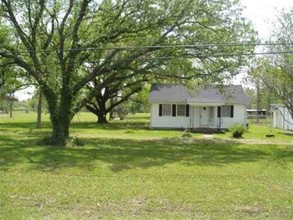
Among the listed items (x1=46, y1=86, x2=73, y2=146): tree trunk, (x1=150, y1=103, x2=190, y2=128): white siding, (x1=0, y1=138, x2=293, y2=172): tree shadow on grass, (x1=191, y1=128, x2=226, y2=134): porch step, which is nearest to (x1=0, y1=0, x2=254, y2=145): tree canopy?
(x1=46, y1=86, x2=73, y2=146): tree trunk

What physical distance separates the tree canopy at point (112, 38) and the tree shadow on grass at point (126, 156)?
2.82 meters

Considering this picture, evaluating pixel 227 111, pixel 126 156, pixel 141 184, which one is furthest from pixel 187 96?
pixel 141 184

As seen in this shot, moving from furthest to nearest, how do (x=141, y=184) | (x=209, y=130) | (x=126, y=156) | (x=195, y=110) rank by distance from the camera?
(x=195, y=110)
(x=209, y=130)
(x=126, y=156)
(x=141, y=184)

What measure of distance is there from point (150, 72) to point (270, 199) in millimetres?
14310

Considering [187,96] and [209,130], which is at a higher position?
[187,96]

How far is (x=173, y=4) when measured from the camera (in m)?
21.8

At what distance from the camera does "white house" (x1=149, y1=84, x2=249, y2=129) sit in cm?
3938

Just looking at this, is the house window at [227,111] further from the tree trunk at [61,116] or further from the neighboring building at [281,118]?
the tree trunk at [61,116]

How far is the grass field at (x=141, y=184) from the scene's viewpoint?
8711mm

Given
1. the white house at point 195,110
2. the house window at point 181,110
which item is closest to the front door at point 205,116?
the white house at point 195,110

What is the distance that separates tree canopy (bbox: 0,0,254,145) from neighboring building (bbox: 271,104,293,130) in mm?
20100

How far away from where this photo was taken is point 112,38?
875 inches

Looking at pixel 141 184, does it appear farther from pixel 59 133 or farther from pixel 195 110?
pixel 195 110

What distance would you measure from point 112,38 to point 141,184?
1207 cm
